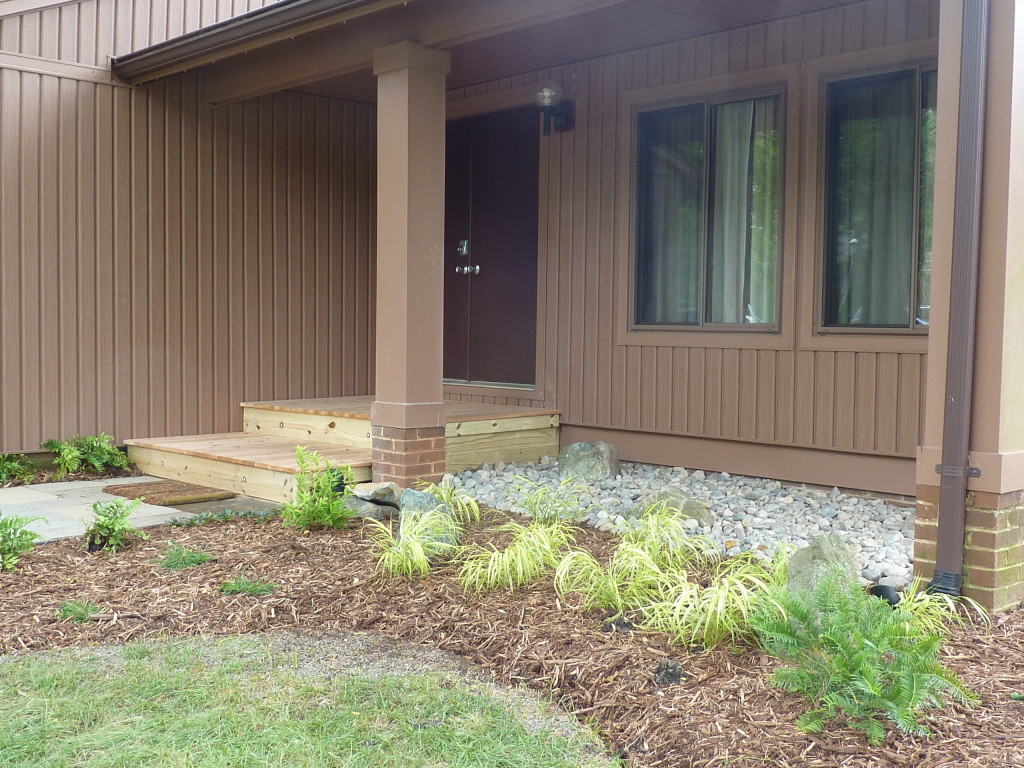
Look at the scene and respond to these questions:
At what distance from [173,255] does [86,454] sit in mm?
1536

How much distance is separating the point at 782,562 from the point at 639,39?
3873 mm

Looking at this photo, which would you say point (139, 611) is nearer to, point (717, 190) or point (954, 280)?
point (954, 280)

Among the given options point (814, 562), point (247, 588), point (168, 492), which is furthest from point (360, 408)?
point (814, 562)

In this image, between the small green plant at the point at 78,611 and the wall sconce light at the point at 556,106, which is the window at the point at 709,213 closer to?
the wall sconce light at the point at 556,106

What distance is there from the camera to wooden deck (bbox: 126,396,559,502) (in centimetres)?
602

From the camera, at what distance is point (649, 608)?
3525 mm

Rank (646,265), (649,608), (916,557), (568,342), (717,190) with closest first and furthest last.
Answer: (649,608)
(916,557)
(717,190)
(646,265)
(568,342)

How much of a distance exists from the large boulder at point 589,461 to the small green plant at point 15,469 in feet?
11.3

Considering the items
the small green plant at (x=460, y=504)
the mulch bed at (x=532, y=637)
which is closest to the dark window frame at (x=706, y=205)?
the mulch bed at (x=532, y=637)

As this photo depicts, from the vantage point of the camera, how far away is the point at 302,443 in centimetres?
691

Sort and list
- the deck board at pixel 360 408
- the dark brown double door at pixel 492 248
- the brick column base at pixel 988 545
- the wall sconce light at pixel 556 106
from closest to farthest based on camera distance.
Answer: the brick column base at pixel 988 545 → the deck board at pixel 360 408 → the wall sconce light at pixel 556 106 → the dark brown double door at pixel 492 248

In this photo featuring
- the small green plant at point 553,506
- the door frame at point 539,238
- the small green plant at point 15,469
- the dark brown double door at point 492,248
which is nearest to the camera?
the small green plant at point 553,506

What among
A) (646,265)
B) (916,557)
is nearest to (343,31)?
(646,265)

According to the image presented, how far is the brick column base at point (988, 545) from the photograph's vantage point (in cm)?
357
